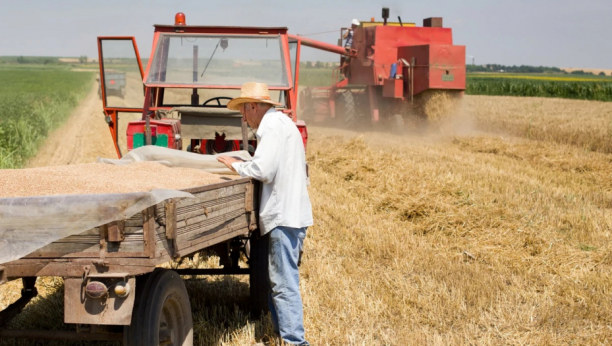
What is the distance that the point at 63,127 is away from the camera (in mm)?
21422

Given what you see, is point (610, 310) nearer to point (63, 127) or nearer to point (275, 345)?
point (275, 345)

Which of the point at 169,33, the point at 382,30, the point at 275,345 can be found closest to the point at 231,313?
the point at 275,345

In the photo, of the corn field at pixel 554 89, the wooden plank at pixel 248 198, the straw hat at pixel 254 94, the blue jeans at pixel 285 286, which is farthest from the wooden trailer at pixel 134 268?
the corn field at pixel 554 89

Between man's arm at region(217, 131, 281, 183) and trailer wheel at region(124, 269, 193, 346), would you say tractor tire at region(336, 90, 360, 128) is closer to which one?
man's arm at region(217, 131, 281, 183)

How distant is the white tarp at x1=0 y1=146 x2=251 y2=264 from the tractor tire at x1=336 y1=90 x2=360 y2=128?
53.9 feet

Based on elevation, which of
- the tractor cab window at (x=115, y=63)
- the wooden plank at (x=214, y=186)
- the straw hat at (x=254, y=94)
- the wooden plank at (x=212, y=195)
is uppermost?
the tractor cab window at (x=115, y=63)

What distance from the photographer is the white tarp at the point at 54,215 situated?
291cm

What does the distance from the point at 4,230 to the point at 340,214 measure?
16.5 feet

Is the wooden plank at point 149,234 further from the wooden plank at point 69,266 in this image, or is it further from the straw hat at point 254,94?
the straw hat at point 254,94

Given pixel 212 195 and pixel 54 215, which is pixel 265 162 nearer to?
pixel 212 195

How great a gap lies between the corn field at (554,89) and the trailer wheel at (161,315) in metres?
34.2

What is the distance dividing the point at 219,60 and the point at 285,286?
3.41 m

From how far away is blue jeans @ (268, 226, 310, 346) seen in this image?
3984 millimetres

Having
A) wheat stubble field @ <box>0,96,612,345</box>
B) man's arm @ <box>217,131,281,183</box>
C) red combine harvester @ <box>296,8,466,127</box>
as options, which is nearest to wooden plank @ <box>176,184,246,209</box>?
man's arm @ <box>217,131,281,183</box>
